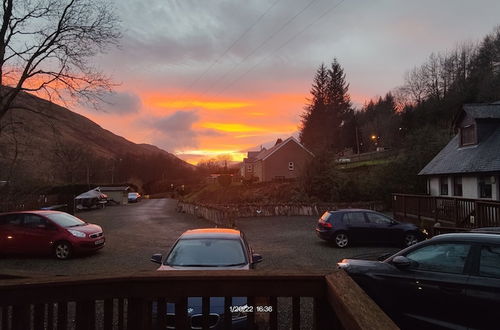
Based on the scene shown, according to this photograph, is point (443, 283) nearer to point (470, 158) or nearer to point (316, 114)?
point (470, 158)

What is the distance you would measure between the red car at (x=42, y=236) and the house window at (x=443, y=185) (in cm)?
2248

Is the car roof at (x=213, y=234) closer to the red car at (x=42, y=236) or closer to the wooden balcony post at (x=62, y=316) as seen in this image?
the wooden balcony post at (x=62, y=316)

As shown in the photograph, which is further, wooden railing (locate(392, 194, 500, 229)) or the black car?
wooden railing (locate(392, 194, 500, 229))

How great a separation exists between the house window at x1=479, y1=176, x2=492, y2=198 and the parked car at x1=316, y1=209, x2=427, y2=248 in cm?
799

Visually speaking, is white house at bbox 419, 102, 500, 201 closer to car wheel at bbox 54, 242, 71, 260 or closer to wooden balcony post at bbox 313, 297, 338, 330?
car wheel at bbox 54, 242, 71, 260

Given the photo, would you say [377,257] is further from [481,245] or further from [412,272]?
[481,245]

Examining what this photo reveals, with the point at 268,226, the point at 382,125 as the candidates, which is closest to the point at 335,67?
the point at 382,125

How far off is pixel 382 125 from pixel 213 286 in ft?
330

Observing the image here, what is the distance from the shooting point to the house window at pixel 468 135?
958 inches

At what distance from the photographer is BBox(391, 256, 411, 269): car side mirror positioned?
617 cm

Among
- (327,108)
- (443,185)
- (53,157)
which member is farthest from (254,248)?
(53,157)

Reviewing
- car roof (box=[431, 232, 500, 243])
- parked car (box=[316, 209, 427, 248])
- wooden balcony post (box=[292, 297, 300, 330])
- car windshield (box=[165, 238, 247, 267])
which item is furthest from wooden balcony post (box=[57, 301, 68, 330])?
parked car (box=[316, 209, 427, 248])

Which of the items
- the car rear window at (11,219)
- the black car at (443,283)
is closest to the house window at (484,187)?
the black car at (443,283)

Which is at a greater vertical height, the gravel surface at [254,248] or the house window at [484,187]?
the house window at [484,187]
